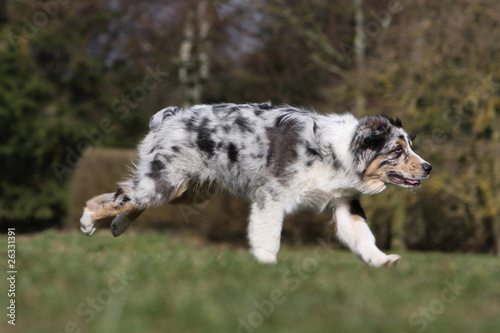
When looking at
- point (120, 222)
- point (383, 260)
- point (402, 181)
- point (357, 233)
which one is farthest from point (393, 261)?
point (120, 222)

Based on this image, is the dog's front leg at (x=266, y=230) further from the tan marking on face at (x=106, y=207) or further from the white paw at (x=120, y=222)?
the white paw at (x=120, y=222)

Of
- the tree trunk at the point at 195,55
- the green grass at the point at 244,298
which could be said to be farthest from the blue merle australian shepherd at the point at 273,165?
the tree trunk at the point at 195,55

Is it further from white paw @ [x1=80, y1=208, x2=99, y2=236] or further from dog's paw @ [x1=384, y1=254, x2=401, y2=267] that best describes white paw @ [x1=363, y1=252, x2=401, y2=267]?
white paw @ [x1=80, y1=208, x2=99, y2=236]

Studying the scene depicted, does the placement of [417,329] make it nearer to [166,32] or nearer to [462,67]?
[462,67]

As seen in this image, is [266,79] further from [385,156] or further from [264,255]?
[264,255]

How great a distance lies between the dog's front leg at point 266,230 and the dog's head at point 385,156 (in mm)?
895

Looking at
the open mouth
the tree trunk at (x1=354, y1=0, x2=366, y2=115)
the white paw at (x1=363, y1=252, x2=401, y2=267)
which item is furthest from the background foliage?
the white paw at (x1=363, y1=252, x2=401, y2=267)

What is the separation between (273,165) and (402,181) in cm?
124

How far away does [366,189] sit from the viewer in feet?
22.1

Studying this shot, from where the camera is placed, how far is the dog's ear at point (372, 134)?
21.7 ft

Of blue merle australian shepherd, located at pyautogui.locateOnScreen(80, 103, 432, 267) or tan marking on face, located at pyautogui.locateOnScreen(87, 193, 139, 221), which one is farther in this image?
tan marking on face, located at pyautogui.locateOnScreen(87, 193, 139, 221)

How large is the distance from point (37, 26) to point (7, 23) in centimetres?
129

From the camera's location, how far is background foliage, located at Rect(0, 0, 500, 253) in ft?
53.9

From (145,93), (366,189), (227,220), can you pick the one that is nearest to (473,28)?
(227,220)
